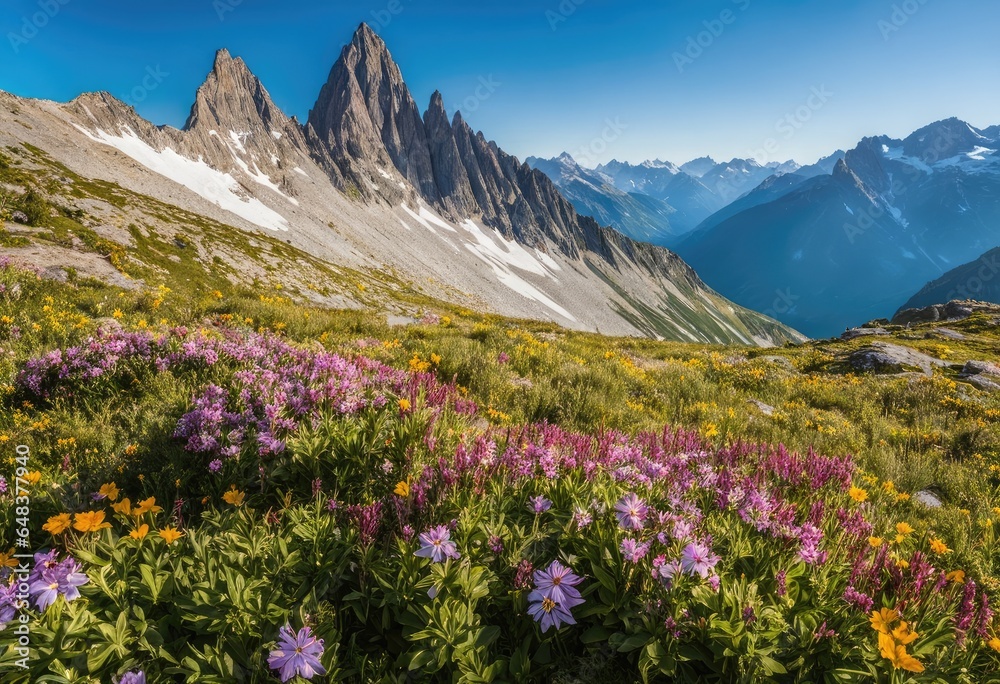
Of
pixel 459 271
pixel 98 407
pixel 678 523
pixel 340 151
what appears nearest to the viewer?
pixel 678 523

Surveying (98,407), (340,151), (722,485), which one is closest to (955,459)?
(722,485)

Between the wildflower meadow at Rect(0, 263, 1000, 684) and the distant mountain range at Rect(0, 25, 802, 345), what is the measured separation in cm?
1295

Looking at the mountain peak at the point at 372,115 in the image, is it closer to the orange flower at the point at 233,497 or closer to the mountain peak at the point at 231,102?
the mountain peak at the point at 231,102

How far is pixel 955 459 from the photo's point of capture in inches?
288

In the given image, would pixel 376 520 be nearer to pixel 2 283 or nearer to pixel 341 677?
pixel 341 677

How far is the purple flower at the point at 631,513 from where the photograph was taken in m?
2.46

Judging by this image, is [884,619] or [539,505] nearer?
[884,619]

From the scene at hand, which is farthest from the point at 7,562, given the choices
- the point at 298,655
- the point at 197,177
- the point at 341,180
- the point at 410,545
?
the point at 341,180

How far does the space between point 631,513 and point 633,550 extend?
289mm

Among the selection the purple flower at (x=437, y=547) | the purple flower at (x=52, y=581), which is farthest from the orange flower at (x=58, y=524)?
the purple flower at (x=437, y=547)

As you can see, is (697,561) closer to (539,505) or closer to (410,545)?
(539,505)

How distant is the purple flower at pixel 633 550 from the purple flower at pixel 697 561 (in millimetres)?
201

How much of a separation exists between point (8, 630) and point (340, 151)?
17937 centimetres

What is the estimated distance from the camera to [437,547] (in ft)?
7.47
